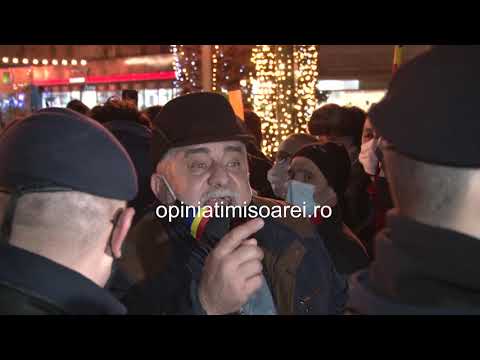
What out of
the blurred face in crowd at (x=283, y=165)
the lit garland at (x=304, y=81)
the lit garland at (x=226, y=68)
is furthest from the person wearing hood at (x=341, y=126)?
the lit garland at (x=226, y=68)

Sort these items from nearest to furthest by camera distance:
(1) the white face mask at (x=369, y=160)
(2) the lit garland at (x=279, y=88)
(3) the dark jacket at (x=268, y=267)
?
(3) the dark jacket at (x=268, y=267), (1) the white face mask at (x=369, y=160), (2) the lit garland at (x=279, y=88)

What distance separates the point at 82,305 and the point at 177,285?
0.97 meters

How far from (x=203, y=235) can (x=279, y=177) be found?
8.77 ft

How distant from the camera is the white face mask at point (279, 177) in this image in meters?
4.94

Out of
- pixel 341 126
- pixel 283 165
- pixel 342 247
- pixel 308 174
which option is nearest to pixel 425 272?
pixel 342 247

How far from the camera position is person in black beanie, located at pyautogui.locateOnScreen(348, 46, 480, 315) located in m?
1.25

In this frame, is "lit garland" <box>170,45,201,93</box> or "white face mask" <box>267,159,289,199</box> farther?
"lit garland" <box>170,45,201,93</box>

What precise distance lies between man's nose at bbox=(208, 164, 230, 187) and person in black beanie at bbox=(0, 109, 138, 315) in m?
0.97

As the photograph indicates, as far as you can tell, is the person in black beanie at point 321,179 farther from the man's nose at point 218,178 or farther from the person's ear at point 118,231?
the person's ear at point 118,231

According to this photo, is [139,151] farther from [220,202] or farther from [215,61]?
[215,61]

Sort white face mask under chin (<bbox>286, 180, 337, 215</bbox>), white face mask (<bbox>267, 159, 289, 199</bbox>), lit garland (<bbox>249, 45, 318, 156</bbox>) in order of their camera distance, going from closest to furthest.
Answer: white face mask under chin (<bbox>286, 180, 337, 215</bbox>), white face mask (<bbox>267, 159, 289, 199</bbox>), lit garland (<bbox>249, 45, 318, 156</bbox>)

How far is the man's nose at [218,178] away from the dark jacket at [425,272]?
135 cm

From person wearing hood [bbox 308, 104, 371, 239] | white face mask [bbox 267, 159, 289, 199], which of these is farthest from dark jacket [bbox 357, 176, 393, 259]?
white face mask [bbox 267, 159, 289, 199]

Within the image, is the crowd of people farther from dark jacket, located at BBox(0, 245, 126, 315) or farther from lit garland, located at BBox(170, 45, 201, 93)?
lit garland, located at BBox(170, 45, 201, 93)
